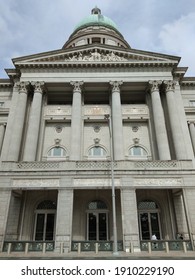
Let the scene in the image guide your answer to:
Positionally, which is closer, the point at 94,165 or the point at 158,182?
the point at 158,182

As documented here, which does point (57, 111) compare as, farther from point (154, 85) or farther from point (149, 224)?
point (149, 224)

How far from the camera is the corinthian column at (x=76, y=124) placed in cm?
2211

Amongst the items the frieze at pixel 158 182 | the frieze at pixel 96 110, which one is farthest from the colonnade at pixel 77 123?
the frieze at pixel 158 182

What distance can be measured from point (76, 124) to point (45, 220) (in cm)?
999

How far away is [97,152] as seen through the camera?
25.1 m

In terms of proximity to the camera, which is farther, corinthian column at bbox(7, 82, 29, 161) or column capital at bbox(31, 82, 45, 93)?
column capital at bbox(31, 82, 45, 93)

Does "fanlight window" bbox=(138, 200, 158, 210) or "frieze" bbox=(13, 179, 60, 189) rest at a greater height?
"frieze" bbox=(13, 179, 60, 189)

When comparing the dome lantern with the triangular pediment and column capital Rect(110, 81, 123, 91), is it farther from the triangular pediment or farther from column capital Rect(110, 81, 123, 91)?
column capital Rect(110, 81, 123, 91)

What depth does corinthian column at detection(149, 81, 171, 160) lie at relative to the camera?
21967 mm

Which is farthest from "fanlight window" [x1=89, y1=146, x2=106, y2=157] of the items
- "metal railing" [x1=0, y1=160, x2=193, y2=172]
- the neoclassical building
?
"metal railing" [x1=0, y1=160, x2=193, y2=172]

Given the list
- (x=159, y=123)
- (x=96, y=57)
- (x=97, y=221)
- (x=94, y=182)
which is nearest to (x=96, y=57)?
(x=96, y=57)

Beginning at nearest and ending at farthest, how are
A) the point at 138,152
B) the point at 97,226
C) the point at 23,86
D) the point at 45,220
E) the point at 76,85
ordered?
the point at 97,226, the point at 45,220, the point at 138,152, the point at 23,86, the point at 76,85

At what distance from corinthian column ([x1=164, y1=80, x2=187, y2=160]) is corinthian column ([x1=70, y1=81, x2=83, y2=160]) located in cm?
990

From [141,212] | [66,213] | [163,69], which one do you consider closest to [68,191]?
[66,213]
